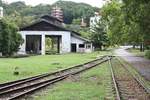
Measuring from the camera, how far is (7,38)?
72438 millimetres

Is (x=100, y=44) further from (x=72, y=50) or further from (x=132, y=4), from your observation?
(x=132, y=4)

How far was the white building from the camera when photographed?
309 ft

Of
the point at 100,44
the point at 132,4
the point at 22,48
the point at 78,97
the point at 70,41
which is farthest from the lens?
the point at 100,44

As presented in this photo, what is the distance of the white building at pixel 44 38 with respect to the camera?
309ft

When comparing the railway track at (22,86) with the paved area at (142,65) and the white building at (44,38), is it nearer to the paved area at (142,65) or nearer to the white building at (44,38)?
the paved area at (142,65)

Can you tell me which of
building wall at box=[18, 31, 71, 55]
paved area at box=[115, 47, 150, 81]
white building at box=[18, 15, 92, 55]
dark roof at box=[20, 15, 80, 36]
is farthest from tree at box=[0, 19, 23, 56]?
paved area at box=[115, 47, 150, 81]

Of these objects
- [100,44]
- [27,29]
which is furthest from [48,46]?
[27,29]

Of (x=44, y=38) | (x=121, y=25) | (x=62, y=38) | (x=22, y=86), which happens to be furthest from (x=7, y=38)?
(x=22, y=86)

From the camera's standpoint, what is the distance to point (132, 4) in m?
25.2

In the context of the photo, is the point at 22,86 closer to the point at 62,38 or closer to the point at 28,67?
the point at 28,67

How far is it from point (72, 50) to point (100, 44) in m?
20.8

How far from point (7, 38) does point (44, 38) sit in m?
23.1

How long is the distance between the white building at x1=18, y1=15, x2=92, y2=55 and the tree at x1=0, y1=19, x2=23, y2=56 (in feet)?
46.7

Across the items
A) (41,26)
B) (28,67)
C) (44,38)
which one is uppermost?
(41,26)
